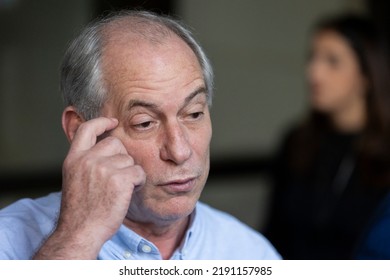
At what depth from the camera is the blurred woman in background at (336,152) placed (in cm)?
306

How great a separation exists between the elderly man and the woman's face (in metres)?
1.84

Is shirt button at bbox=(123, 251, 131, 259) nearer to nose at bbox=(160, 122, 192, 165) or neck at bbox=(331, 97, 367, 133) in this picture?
nose at bbox=(160, 122, 192, 165)

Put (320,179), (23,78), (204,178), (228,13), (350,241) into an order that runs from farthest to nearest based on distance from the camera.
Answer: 1. (228,13)
2. (23,78)
3. (320,179)
4. (350,241)
5. (204,178)

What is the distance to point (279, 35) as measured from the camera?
17.1 ft

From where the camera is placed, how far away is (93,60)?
56.5 inches

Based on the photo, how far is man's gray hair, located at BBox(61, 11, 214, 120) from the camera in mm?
1438

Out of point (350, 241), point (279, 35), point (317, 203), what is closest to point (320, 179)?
point (317, 203)

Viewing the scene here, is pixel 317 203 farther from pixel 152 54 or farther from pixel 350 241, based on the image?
pixel 152 54

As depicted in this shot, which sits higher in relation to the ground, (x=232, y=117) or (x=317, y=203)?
(x=317, y=203)

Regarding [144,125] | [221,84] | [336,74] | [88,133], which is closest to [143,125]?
[144,125]

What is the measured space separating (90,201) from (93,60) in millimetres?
299

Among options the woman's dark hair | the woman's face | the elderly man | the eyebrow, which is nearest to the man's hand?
the elderly man

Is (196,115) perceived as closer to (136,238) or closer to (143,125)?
(143,125)
